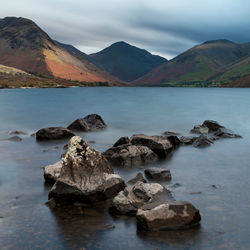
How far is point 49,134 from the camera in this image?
3791 centimetres

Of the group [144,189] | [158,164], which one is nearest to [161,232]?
[144,189]

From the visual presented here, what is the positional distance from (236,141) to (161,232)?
2836cm

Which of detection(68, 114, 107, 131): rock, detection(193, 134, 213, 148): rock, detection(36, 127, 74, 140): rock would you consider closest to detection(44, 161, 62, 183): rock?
detection(36, 127, 74, 140): rock

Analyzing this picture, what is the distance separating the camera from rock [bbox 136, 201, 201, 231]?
13883mm

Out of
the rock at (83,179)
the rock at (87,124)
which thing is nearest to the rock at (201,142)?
the rock at (87,124)

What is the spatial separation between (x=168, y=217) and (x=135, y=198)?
2570mm

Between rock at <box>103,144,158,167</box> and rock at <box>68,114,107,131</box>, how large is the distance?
19084 mm

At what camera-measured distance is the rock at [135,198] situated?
15.7 meters

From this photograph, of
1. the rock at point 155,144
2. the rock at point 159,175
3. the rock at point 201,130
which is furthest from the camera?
the rock at point 201,130

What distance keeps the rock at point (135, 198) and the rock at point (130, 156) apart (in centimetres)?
884

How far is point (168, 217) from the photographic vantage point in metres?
13.9

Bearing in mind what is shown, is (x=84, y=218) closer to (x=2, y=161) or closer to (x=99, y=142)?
(x=2, y=161)

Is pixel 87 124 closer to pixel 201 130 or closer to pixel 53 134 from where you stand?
pixel 53 134

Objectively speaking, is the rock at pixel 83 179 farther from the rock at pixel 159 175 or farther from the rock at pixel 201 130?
the rock at pixel 201 130
